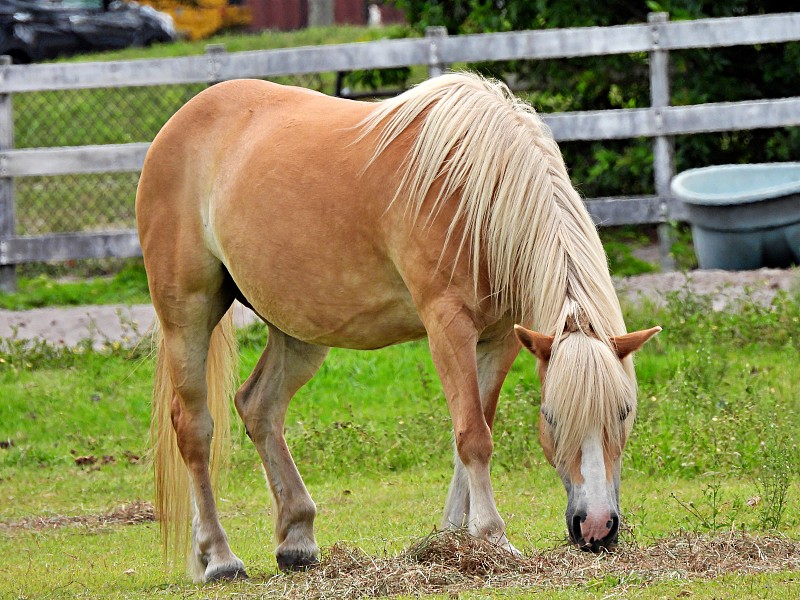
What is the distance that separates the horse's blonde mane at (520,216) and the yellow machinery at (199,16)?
2205 centimetres

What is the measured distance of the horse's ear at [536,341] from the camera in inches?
162

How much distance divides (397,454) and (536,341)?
10.5 feet

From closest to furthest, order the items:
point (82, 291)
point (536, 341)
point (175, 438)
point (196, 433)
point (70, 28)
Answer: point (536, 341) → point (196, 433) → point (175, 438) → point (82, 291) → point (70, 28)

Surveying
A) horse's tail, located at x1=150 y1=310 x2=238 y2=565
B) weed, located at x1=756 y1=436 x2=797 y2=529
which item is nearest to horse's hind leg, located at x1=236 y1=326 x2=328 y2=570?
horse's tail, located at x1=150 y1=310 x2=238 y2=565

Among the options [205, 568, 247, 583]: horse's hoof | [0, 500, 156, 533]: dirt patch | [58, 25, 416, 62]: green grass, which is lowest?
[0, 500, 156, 533]: dirt patch

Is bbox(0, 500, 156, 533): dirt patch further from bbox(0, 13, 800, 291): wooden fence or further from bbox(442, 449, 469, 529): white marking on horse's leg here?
bbox(0, 13, 800, 291): wooden fence

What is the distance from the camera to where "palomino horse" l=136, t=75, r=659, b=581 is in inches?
164

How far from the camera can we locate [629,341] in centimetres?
413

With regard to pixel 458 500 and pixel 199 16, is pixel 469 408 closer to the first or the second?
pixel 458 500

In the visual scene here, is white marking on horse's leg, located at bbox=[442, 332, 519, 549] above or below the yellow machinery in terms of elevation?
below

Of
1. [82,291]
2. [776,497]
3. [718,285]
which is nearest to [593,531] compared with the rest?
[776,497]

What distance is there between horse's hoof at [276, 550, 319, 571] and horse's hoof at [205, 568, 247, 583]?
166 mm

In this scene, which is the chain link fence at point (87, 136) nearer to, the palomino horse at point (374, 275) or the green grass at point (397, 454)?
the green grass at point (397, 454)

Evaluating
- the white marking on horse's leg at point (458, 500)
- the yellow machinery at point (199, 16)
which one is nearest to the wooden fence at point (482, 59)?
the white marking on horse's leg at point (458, 500)
